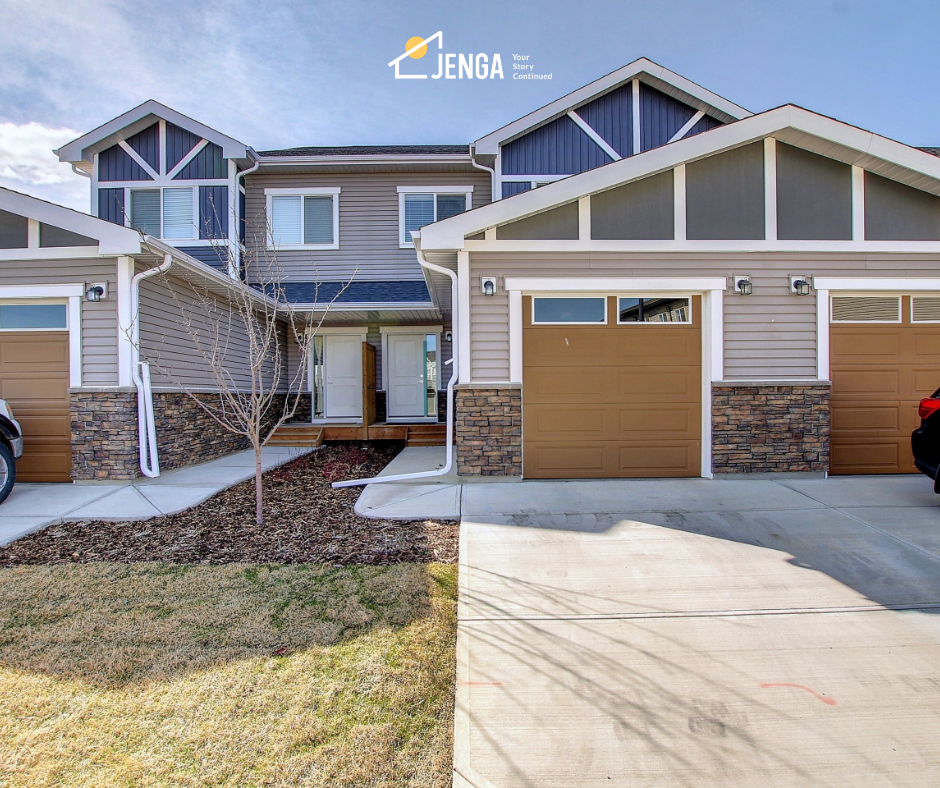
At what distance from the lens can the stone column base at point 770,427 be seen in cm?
642

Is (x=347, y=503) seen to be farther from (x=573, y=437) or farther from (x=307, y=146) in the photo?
(x=307, y=146)

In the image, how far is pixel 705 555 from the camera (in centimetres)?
390

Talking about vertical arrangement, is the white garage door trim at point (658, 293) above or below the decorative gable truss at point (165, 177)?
below

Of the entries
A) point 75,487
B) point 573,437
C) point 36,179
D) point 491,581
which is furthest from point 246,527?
point 36,179

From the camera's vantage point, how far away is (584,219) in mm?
6289

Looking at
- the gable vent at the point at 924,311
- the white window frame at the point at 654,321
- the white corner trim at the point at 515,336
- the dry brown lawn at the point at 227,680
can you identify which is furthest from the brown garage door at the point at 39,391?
the gable vent at the point at 924,311

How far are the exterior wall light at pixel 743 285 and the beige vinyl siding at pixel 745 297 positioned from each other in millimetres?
77

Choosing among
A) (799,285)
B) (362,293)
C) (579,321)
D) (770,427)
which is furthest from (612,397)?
(362,293)

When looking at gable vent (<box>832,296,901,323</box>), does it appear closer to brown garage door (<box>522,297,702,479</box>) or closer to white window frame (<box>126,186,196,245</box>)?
brown garage door (<box>522,297,702,479</box>)

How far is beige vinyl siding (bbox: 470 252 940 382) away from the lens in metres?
6.31

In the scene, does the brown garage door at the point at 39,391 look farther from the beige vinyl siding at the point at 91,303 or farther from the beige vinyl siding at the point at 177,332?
the beige vinyl siding at the point at 177,332

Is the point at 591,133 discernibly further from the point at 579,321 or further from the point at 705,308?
the point at 579,321

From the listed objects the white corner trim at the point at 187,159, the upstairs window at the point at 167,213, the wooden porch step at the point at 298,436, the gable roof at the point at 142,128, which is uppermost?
the gable roof at the point at 142,128

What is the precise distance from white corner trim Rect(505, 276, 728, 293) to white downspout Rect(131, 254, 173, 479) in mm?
4625
